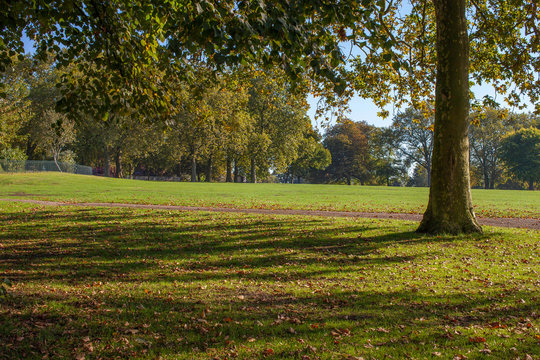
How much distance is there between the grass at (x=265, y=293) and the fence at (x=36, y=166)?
4382 cm

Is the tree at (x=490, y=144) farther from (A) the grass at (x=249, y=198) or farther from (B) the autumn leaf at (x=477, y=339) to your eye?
(B) the autumn leaf at (x=477, y=339)

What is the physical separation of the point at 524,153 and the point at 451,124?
Result: 66217mm

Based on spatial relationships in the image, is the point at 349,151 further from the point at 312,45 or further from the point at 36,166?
the point at 312,45

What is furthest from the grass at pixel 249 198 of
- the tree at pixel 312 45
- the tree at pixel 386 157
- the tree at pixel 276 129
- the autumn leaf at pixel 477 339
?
the tree at pixel 386 157

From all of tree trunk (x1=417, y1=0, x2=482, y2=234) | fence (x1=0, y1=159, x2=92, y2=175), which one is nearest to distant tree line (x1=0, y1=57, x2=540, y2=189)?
fence (x1=0, y1=159, x2=92, y2=175)

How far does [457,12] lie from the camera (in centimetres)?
1142

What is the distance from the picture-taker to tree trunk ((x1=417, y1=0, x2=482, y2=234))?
37.7 ft

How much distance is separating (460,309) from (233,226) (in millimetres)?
8669

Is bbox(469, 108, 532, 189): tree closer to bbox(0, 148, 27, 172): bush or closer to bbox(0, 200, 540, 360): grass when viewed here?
bbox(0, 200, 540, 360): grass

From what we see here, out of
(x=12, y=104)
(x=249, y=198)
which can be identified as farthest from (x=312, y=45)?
(x=12, y=104)

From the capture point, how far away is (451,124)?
11.6 meters

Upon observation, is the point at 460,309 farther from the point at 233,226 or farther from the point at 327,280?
the point at 233,226

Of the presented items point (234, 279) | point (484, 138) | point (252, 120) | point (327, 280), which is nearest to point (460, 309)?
point (327, 280)

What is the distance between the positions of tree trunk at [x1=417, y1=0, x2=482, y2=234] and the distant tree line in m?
18.5
